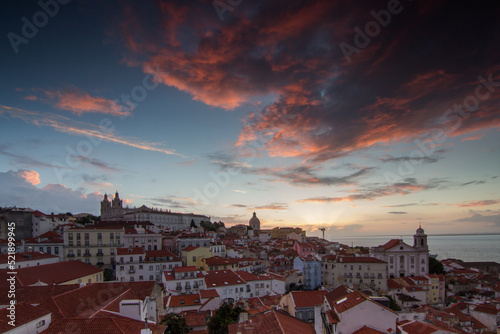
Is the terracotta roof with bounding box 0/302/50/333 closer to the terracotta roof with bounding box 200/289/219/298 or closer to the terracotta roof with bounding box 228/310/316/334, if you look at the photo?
the terracotta roof with bounding box 228/310/316/334

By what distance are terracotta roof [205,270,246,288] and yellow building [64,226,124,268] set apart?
19.5m

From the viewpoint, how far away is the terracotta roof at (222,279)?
4354cm

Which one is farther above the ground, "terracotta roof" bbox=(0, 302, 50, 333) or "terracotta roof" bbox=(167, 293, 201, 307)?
"terracotta roof" bbox=(0, 302, 50, 333)

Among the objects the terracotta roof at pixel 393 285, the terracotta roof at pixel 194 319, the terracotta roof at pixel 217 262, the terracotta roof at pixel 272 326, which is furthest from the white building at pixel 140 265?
the terracotta roof at pixel 393 285

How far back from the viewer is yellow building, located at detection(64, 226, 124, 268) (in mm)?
51219

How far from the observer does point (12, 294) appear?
64.3 ft

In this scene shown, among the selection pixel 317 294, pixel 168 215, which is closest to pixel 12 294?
pixel 317 294

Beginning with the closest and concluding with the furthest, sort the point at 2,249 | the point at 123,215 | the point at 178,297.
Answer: the point at 178,297
the point at 2,249
the point at 123,215

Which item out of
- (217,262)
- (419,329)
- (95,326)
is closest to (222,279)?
→ (217,262)

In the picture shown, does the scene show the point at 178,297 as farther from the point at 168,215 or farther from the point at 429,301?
the point at 168,215

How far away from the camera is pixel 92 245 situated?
5259cm

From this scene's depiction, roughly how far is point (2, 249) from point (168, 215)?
94.3 m

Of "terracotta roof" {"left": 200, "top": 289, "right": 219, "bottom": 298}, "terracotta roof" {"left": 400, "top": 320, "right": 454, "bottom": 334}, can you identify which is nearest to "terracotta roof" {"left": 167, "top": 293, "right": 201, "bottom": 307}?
"terracotta roof" {"left": 200, "top": 289, "right": 219, "bottom": 298}

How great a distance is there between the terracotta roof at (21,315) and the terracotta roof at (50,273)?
11945mm
